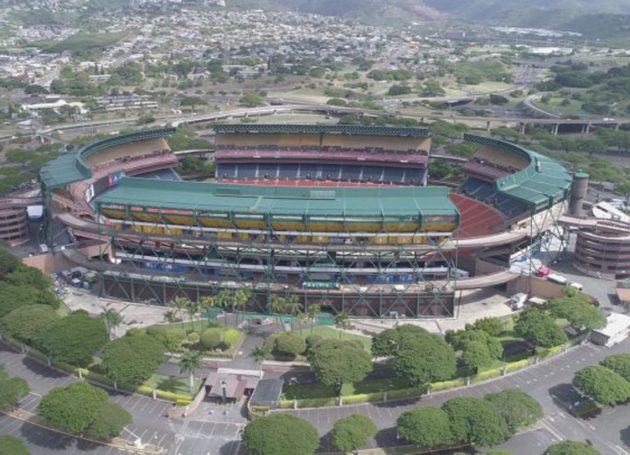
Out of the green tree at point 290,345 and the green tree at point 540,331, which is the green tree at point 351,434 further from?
the green tree at point 540,331

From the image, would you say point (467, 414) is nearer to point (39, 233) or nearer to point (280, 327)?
point (280, 327)

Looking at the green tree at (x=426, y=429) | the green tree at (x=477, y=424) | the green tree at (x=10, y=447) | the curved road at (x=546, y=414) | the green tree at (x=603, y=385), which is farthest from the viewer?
the green tree at (x=603, y=385)

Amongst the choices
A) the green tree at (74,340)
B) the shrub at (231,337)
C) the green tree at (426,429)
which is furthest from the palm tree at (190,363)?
the green tree at (426,429)

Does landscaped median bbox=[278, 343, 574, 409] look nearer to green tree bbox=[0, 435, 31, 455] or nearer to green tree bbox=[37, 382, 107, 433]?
green tree bbox=[37, 382, 107, 433]

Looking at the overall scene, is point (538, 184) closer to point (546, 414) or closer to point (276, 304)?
point (546, 414)

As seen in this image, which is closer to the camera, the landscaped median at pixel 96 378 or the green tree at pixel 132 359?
the green tree at pixel 132 359

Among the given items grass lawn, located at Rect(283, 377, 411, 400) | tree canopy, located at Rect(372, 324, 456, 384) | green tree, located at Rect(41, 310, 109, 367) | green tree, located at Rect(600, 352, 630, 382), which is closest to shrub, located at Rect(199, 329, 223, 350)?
green tree, located at Rect(41, 310, 109, 367)
